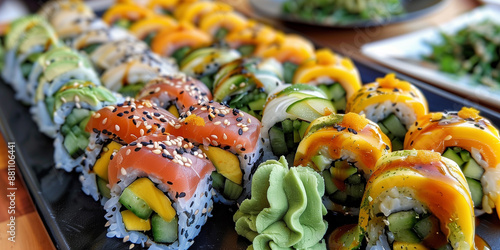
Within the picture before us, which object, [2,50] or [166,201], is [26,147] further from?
[2,50]

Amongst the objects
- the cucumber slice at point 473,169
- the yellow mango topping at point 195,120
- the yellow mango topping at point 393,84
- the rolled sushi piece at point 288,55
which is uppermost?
the yellow mango topping at point 393,84

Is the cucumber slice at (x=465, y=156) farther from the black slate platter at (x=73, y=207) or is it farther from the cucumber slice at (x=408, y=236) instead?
the cucumber slice at (x=408, y=236)

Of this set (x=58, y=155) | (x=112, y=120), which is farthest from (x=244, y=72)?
(x=58, y=155)

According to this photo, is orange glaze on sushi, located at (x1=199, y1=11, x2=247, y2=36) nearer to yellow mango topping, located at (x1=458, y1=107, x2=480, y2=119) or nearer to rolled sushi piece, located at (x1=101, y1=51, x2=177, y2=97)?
rolled sushi piece, located at (x1=101, y1=51, x2=177, y2=97)

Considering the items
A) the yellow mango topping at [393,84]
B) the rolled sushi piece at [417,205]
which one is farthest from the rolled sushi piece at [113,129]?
the yellow mango topping at [393,84]

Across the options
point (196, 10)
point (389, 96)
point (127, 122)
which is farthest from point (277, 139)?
point (196, 10)

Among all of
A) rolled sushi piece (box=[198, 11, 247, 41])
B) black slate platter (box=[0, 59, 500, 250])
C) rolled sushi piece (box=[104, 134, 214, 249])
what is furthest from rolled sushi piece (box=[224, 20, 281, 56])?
rolled sushi piece (box=[104, 134, 214, 249])
